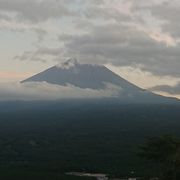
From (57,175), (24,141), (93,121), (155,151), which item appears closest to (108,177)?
(57,175)

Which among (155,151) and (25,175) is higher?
(155,151)

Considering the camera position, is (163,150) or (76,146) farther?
(76,146)

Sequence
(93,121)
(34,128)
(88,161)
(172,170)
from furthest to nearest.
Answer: (93,121) < (34,128) < (88,161) < (172,170)

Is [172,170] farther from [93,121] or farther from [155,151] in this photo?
[93,121]

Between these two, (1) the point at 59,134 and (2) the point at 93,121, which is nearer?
(1) the point at 59,134

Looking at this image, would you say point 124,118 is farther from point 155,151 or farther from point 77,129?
point 155,151

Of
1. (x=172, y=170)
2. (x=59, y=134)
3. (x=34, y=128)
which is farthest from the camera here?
(x=34, y=128)

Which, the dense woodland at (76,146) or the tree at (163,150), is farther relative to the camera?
the dense woodland at (76,146)

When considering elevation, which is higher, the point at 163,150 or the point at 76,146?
the point at 163,150

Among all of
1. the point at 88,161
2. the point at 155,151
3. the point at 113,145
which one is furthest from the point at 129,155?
the point at 155,151

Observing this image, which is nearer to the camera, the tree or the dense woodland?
the tree
